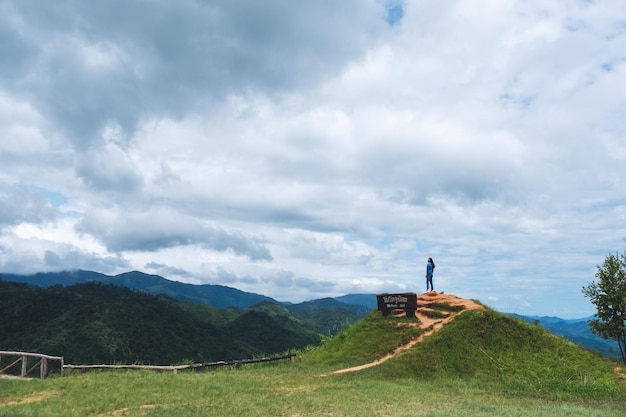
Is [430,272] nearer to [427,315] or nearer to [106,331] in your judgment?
[427,315]

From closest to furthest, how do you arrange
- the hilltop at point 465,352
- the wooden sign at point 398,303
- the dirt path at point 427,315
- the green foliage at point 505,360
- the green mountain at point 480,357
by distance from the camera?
the green foliage at point 505,360
the green mountain at point 480,357
the hilltop at point 465,352
the dirt path at point 427,315
the wooden sign at point 398,303

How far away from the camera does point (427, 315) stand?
35438mm

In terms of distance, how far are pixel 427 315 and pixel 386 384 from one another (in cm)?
1293

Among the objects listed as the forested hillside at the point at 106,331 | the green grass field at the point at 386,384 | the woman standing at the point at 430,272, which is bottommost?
the forested hillside at the point at 106,331

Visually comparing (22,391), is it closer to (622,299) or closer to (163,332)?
(622,299)

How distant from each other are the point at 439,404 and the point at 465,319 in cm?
1425

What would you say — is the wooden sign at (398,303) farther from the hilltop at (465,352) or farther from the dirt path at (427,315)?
the dirt path at (427,315)

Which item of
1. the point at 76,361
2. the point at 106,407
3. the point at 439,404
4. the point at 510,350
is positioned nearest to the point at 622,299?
the point at 510,350

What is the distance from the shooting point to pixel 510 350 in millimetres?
29578

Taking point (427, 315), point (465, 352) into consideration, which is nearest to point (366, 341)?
point (427, 315)

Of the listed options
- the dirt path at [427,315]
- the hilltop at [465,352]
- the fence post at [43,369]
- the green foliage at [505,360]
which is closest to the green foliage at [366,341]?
the hilltop at [465,352]

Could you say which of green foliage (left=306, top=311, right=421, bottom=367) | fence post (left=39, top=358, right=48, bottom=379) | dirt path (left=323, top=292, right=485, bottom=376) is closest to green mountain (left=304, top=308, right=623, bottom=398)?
green foliage (left=306, top=311, right=421, bottom=367)

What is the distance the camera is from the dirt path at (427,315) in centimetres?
2954

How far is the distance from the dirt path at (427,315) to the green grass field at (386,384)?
29.8 inches
